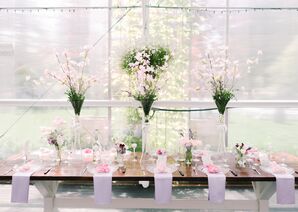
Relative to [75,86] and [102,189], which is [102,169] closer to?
[102,189]

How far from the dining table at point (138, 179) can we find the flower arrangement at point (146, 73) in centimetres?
47

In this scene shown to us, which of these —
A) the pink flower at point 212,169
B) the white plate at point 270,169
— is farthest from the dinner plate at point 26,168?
the white plate at point 270,169

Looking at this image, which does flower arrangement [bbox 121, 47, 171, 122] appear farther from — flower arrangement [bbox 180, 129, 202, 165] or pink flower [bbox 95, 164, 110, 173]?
pink flower [bbox 95, 164, 110, 173]

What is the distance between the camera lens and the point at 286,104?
173 inches

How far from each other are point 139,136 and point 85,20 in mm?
1483

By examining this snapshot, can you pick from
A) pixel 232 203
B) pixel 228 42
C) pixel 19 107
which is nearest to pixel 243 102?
pixel 228 42

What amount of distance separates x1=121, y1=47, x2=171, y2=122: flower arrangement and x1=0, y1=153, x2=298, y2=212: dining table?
0.47m

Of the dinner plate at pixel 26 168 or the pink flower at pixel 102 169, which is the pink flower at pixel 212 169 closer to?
the pink flower at pixel 102 169

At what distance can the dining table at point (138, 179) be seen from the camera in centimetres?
247

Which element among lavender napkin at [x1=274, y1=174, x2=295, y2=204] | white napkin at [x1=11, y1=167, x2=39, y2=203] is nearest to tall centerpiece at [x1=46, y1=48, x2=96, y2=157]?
white napkin at [x1=11, y1=167, x2=39, y2=203]

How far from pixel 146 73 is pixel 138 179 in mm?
1080

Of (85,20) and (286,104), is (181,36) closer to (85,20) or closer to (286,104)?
(85,20)

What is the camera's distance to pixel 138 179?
246 centimetres

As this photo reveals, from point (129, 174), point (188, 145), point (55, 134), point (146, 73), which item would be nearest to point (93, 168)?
point (129, 174)
